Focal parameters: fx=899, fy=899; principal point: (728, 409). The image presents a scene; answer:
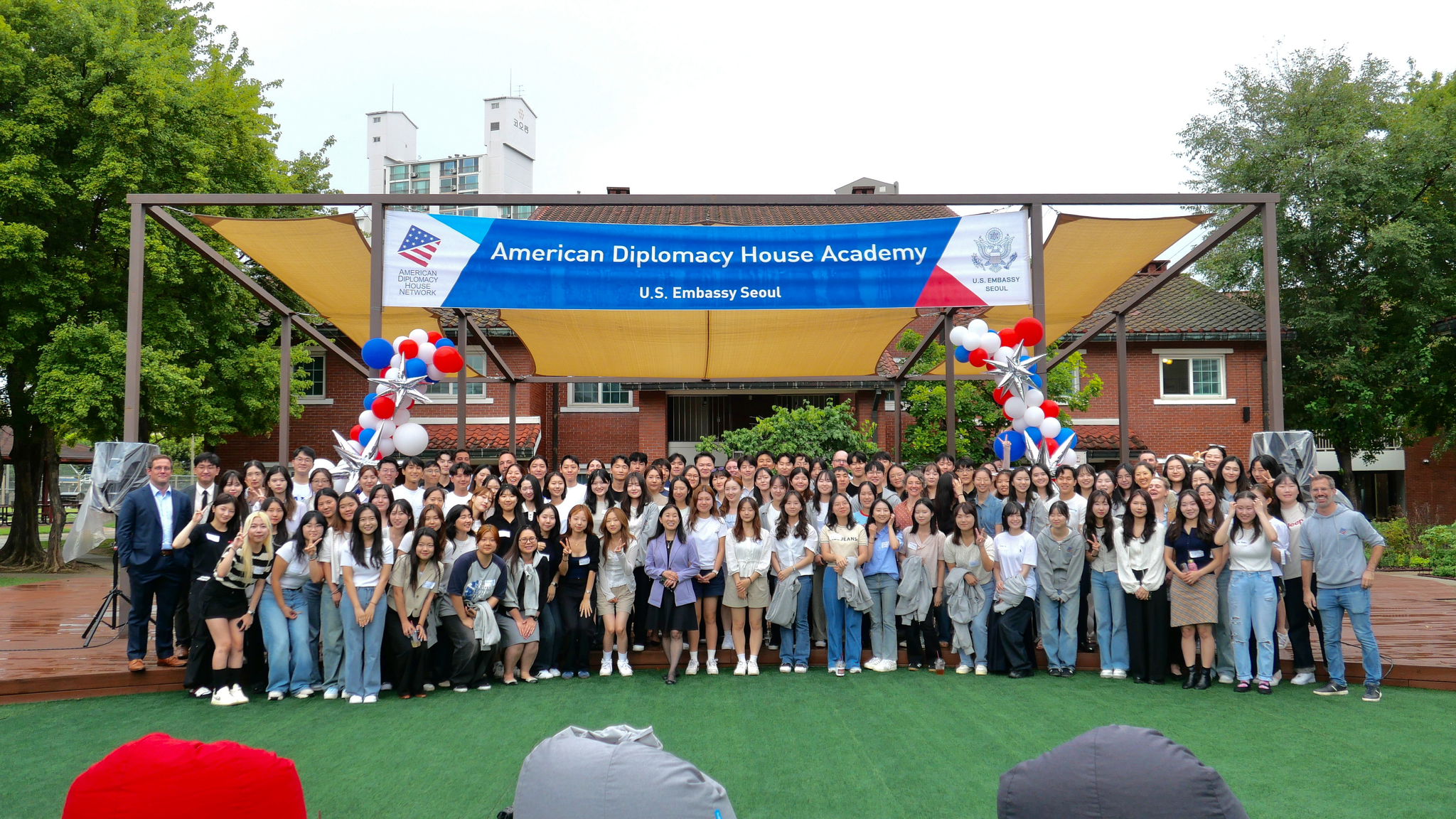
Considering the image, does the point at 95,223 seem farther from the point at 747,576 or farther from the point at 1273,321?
the point at 1273,321

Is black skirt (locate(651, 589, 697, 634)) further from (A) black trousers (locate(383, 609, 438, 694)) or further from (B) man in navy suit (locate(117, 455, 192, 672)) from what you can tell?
(B) man in navy suit (locate(117, 455, 192, 672))

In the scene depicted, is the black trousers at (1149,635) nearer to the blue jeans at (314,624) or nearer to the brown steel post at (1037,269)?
the brown steel post at (1037,269)

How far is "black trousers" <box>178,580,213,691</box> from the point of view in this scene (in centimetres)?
639

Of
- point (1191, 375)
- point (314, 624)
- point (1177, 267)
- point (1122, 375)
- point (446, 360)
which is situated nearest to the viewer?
point (314, 624)

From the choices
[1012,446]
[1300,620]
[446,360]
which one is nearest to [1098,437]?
[1012,446]

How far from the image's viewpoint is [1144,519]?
6.92 meters

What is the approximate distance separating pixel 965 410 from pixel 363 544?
1353cm

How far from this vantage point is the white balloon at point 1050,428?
27.4 ft

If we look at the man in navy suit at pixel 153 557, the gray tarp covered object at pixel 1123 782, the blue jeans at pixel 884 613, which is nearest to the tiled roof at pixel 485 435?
the man in navy suit at pixel 153 557

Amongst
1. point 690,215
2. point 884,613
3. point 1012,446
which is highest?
point 690,215

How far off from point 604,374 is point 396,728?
9.55m

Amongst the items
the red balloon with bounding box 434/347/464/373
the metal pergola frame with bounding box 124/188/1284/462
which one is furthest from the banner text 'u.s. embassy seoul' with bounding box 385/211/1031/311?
the red balloon with bounding box 434/347/464/373

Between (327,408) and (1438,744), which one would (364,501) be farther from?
(327,408)

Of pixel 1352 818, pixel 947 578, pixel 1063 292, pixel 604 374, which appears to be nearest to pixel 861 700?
pixel 947 578
